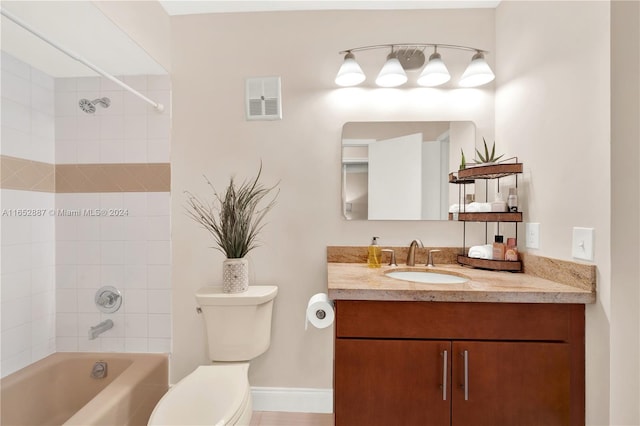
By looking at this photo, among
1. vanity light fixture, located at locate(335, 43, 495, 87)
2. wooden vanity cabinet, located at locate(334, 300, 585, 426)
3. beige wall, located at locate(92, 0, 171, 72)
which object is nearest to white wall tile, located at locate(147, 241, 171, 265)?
beige wall, located at locate(92, 0, 171, 72)

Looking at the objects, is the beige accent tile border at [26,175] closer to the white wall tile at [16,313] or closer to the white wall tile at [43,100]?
the white wall tile at [43,100]

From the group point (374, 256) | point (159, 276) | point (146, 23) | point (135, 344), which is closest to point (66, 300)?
point (135, 344)

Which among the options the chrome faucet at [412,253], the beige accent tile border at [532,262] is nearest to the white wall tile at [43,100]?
the beige accent tile border at [532,262]

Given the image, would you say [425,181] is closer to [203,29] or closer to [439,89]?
[439,89]

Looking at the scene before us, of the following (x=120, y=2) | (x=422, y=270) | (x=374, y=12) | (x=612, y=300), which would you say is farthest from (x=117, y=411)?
(x=374, y=12)

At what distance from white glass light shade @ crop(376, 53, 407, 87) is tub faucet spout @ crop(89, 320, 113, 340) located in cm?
221

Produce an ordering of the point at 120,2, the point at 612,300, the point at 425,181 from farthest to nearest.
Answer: the point at 425,181, the point at 120,2, the point at 612,300

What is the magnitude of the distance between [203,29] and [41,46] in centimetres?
83

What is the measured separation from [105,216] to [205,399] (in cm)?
131

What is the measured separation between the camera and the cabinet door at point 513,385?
41.6 inches

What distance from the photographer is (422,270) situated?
5.33ft

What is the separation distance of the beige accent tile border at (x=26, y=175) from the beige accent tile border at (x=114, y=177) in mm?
47

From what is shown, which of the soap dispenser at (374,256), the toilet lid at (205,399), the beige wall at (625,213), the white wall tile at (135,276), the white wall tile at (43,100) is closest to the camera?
the beige wall at (625,213)

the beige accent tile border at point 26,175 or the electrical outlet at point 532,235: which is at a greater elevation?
the beige accent tile border at point 26,175
